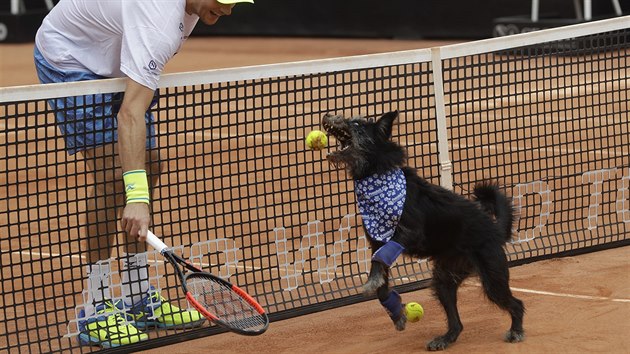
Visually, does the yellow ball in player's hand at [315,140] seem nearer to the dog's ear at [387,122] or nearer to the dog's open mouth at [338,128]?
the dog's open mouth at [338,128]

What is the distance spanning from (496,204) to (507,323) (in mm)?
663

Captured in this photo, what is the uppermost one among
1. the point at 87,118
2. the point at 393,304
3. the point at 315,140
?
the point at 87,118

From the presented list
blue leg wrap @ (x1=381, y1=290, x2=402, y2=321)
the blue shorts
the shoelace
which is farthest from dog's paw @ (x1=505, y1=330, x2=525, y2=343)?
the blue shorts

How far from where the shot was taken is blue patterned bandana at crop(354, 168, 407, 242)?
5039mm

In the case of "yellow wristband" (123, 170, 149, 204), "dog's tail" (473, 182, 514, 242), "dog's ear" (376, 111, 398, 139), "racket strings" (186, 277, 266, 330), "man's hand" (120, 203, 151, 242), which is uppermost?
"dog's ear" (376, 111, 398, 139)

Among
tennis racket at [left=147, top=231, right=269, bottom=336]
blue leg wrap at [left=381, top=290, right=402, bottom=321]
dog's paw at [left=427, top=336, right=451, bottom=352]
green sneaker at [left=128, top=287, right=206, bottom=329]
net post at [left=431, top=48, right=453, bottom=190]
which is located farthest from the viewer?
net post at [left=431, top=48, right=453, bottom=190]

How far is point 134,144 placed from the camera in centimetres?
500

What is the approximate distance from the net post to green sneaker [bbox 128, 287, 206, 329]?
1.66 m

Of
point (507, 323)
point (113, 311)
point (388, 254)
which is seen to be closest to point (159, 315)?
point (113, 311)

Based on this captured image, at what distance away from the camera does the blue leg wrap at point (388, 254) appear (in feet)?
16.4

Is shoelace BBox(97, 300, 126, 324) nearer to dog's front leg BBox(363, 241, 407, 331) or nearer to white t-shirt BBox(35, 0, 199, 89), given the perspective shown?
white t-shirt BBox(35, 0, 199, 89)

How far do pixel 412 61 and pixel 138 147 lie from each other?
189 cm

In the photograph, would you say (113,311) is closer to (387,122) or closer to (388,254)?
(388,254)

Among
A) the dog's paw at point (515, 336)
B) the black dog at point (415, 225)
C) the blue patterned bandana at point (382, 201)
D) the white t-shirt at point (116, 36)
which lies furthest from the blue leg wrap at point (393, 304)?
the white t-shirt at point (116, 36)
